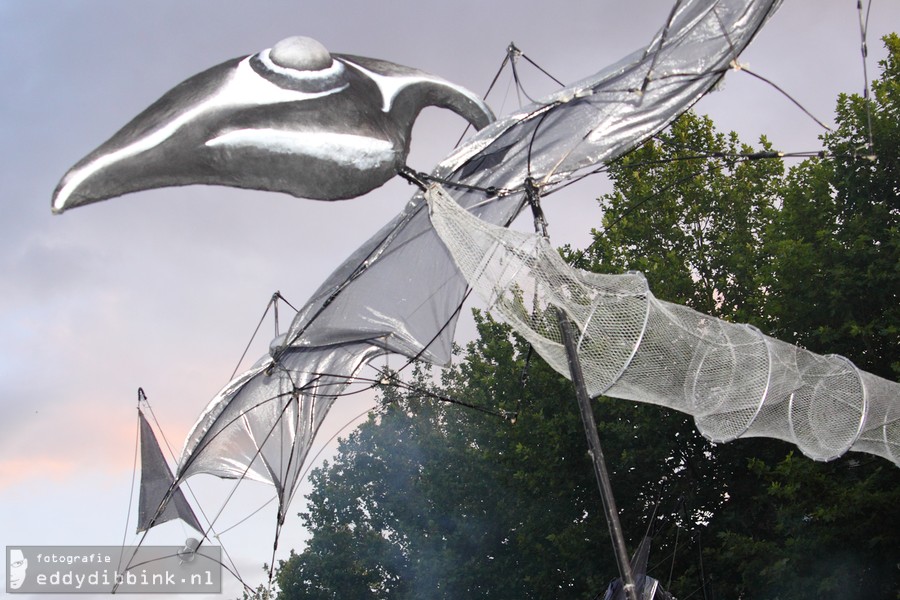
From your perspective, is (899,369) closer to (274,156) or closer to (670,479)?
(670,479)

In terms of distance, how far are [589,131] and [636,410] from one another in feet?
42.7

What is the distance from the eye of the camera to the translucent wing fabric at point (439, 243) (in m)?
8.34

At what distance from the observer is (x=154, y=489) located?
1856 cm

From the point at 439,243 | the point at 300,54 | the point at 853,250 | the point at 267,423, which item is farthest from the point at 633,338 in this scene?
the point at 853,250

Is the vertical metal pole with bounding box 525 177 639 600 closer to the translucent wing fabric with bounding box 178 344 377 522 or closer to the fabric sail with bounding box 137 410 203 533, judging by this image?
the translucent wing fabric with bounding box 178 344 377 522

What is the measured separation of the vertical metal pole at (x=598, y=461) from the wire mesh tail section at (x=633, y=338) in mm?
160

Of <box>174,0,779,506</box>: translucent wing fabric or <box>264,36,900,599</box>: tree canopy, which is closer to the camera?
<box>174,0,779,506</box>: translucent wing fabric

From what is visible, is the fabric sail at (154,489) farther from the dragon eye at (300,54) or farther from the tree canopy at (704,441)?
the dragon eye at (300,54)

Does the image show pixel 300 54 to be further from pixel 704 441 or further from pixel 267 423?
pixel 704 441

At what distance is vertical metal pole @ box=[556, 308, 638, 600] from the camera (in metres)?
6.55

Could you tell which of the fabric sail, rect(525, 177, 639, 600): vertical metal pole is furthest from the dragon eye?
the fabric sail

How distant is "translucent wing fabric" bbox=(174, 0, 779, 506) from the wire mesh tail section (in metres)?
1.20

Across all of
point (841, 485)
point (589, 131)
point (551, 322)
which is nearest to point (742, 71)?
point (589, 131)

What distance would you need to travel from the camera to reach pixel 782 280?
62.1ft
